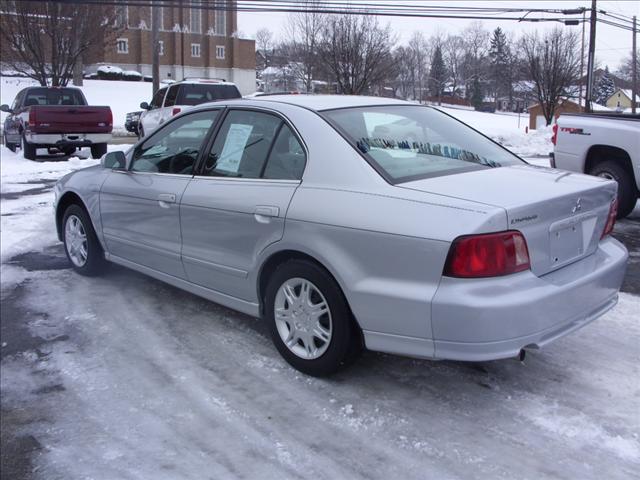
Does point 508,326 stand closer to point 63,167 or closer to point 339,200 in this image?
point 339,200

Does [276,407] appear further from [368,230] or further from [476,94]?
[476,94]

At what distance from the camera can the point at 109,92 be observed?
45.8 m

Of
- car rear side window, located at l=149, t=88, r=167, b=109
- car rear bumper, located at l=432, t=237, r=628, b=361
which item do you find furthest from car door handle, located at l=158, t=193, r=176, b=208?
car rear side window, located at l=149, t=88, r=167, b=109

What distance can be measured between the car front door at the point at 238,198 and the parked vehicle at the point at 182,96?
12.2 m

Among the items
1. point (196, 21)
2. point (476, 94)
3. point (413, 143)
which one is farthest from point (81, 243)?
point (476, 94)

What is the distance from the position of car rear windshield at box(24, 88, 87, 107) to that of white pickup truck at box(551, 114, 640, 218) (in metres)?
12.7

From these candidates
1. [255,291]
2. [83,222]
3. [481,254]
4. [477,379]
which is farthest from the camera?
[83,222]

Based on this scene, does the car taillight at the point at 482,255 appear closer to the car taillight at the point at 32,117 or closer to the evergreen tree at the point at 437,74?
the car taillight at the point at 32,117

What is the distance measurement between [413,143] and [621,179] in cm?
521

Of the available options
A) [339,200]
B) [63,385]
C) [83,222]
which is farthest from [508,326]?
[83,222]

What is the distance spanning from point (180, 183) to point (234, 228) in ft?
2.44

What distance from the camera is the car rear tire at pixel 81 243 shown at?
5.61 meters

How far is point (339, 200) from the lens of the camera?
349 centimetres

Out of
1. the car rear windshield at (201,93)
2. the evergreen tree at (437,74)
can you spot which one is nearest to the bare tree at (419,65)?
the evergreen tree at (437,74)
